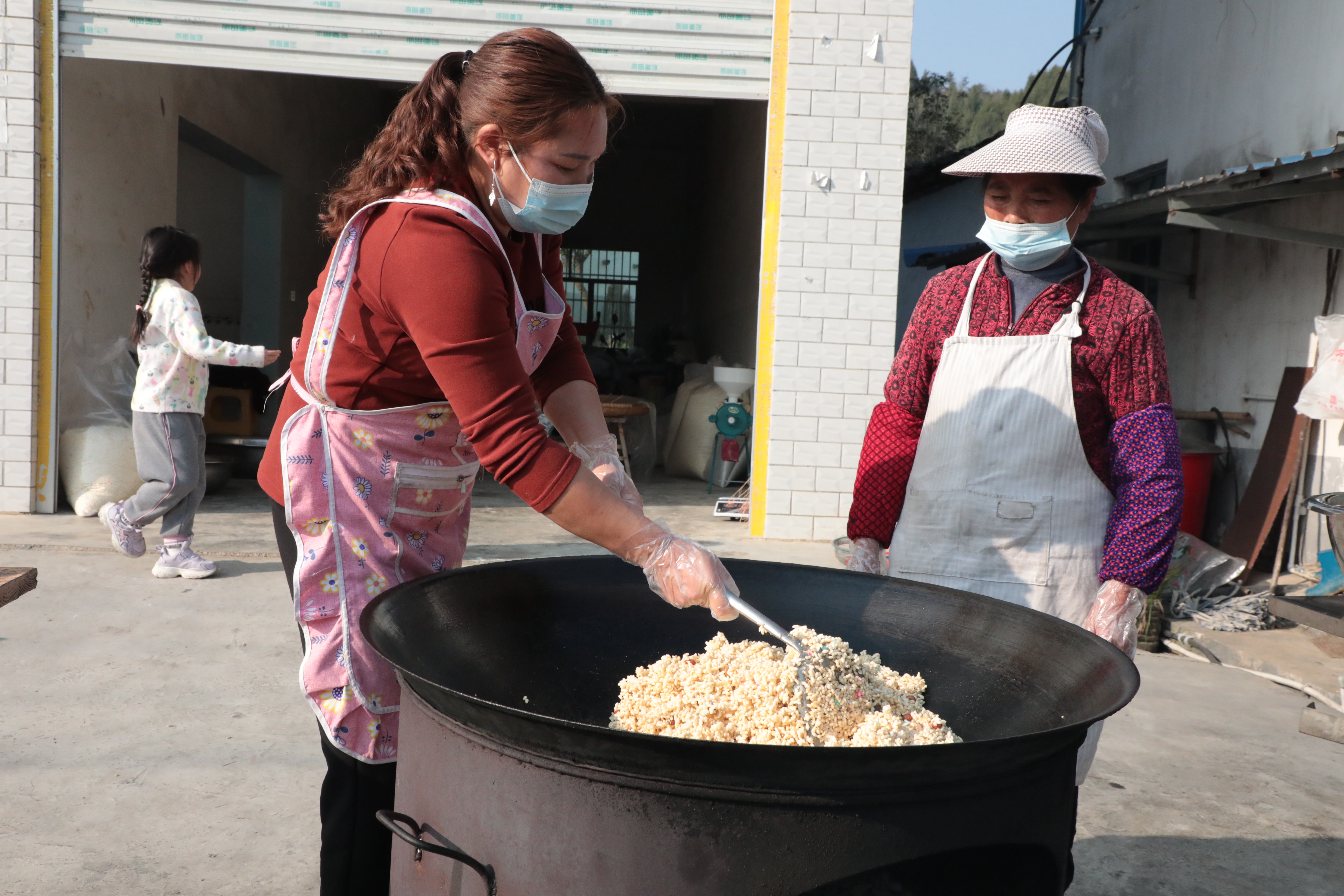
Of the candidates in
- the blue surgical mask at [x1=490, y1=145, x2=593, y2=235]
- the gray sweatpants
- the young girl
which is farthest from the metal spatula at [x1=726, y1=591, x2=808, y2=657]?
the gray sweatpants

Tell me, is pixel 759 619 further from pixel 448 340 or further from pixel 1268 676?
pixel 1268 676

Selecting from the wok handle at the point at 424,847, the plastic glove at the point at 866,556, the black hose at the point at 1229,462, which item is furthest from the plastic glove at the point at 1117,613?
the black hose at the point at 1229,462

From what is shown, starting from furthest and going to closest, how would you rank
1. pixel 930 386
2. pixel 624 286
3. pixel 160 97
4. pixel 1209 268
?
1. pixel 624 286
2. pixel 160 97
3. pixel 1209 268
4. pixel 930 386

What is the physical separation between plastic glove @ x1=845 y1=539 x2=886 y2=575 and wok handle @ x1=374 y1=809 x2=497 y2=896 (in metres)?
1.11

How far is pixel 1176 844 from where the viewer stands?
2645 millimetres

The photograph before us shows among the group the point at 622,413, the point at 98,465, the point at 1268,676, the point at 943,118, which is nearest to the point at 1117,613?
the point at 1268,676

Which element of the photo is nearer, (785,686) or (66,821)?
(785,686)

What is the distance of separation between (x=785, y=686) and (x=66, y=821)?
202cm

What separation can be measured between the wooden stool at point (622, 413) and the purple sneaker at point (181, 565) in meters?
3.32

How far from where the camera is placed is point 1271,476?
18.1 feet

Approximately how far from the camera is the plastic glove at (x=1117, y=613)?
185 centimetres

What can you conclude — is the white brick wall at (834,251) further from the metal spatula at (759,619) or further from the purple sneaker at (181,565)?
the metal spatula at (759,619)

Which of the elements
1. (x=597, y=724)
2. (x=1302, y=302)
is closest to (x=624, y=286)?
(x=1302, y=302)

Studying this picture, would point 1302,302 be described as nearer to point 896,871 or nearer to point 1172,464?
point 1172,464
